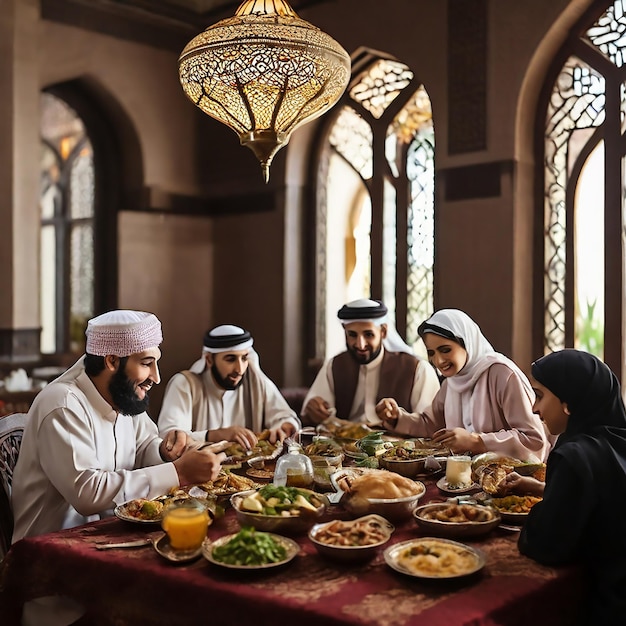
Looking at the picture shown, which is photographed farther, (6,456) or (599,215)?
(599,215)

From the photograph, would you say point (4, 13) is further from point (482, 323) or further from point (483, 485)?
point (483, 485)

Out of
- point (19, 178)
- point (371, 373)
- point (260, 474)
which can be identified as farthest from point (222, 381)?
point (19, 178)

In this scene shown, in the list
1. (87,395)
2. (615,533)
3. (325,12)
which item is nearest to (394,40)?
(325,12)

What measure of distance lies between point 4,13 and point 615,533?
230 inches

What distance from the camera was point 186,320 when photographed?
7.44 meters

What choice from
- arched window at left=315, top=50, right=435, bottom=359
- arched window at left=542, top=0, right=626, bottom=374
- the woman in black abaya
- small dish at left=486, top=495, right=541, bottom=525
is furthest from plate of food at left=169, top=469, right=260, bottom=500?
arched window at left=315, top=50, right=435, bottom=359

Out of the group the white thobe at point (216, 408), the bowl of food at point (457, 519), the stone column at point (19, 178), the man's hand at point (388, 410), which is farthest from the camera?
the stone column at point (19, 178)

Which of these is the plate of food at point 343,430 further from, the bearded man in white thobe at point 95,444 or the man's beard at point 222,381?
the bearded man in white thobe at point 95,444

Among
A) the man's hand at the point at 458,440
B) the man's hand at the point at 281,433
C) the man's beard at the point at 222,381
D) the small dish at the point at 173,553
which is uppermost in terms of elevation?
the man's beard at the point at 222,381

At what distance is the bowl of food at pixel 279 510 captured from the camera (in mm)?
2365

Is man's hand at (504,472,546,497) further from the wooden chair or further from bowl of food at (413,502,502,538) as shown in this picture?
the wooden chair

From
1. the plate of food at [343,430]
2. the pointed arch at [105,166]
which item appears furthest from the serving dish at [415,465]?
the pointed arch at [105,166]

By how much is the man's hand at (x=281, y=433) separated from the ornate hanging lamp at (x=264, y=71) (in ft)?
4.17

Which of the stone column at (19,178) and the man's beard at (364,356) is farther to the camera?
the stone column at (19,178)
